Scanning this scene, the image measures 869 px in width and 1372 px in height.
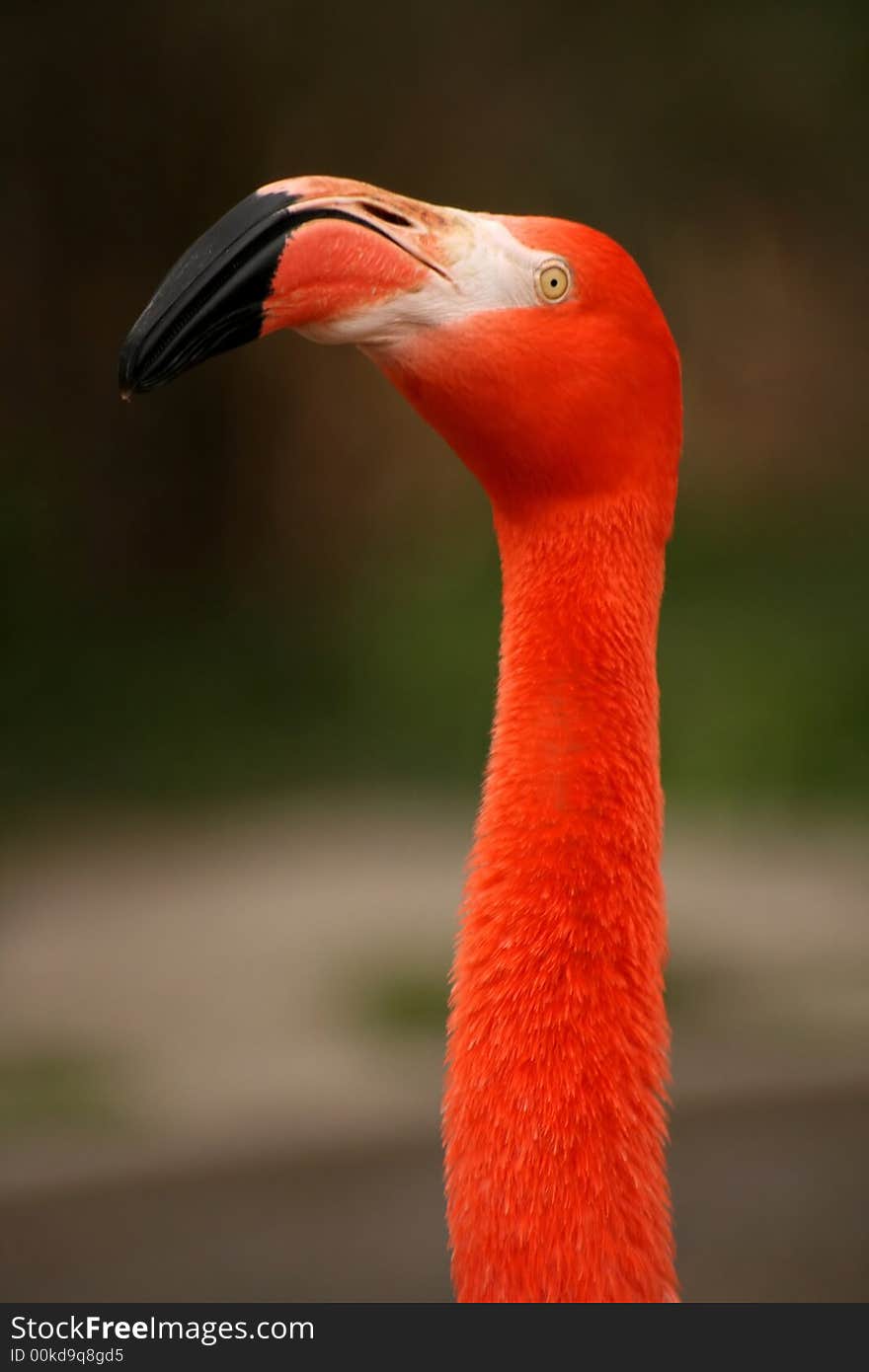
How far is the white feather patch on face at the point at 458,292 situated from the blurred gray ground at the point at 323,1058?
132 cm

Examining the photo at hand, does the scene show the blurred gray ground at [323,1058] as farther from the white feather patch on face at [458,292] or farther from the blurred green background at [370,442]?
the white feather patch on face at [458,292]

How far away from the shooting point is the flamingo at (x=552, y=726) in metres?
0.78

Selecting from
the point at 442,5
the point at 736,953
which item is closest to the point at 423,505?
the point at 442,5

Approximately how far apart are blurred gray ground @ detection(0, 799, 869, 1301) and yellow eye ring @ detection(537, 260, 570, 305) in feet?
4.35

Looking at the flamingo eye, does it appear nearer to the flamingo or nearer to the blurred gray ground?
A: the flamingo

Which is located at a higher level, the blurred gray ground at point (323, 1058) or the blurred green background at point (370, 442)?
the blurred green background at point (370, 442)

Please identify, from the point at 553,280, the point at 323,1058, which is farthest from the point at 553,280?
the point at 323,1058

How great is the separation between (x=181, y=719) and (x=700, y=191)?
5.74 feet

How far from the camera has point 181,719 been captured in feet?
11.6

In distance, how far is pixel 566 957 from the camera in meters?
0.81

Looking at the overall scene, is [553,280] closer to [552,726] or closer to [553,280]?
[553,280]

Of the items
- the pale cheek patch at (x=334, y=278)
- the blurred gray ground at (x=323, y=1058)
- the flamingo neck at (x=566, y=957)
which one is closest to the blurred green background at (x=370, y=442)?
the blurred gray ground at (x=323, y=1058)

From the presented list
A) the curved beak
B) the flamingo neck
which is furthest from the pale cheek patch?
the flamingo neck

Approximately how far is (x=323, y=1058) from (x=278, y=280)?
1.84 meters
